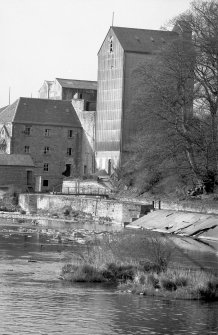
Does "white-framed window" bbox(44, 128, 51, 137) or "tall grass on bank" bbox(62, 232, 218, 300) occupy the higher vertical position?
"white-framed window" bbox(44, 128, 51, 137)

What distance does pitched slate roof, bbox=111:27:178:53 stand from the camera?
89.1 metres

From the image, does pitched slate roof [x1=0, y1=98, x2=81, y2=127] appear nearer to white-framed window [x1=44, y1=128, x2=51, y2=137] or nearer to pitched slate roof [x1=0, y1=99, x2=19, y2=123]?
pitched slate roof [x1=0, y1=99, x2=19, y2=123]

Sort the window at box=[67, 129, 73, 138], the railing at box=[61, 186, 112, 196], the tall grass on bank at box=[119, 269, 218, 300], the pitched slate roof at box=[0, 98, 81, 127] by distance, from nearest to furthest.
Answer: the tall grass on bank at box=[119, 269, 218, 300]
the railing at box=[61, 186, 112, 196]
the pitched slate roof at box=[0, 98, 81, 127]
the window at box=[67, 129, 73, 138]

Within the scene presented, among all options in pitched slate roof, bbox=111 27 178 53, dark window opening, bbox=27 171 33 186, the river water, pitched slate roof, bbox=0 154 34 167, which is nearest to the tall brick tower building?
pitched slate roof, bbox=111 27 178 53

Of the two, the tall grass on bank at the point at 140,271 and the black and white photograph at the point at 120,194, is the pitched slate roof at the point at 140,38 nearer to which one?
the black and white photograph at the point at 120,194

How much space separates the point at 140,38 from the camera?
9056 centimetres

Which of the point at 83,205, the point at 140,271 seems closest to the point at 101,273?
the point at 140,271

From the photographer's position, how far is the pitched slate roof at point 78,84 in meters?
110

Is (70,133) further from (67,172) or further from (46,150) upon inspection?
(67,172)

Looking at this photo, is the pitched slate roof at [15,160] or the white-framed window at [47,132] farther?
the white-framed window at [47,132]

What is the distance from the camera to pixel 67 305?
98.0 feet

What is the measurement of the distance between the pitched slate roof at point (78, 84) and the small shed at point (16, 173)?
2111 cm

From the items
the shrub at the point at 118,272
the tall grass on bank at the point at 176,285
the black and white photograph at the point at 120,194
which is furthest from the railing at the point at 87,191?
the tall grass on bank at the point at 176,285

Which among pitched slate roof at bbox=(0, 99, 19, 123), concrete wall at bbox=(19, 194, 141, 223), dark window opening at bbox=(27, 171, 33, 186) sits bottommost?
concrete wall at bbox=(19, 194, 141, 223)
